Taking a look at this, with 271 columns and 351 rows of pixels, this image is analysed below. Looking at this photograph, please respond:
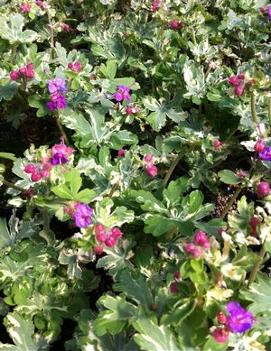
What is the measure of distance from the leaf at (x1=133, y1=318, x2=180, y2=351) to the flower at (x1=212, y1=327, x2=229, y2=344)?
11cm

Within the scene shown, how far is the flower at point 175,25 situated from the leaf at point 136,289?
1.47 meters

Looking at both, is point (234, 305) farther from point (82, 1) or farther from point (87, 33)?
point (82, 1)

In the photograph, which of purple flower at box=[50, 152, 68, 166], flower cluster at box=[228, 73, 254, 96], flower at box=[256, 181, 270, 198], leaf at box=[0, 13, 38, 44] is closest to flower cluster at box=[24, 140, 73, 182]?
purple flower at box=[50, 152, 68, 166]

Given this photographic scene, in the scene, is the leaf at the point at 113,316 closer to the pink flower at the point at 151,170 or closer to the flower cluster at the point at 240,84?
the pink flower at the point at 151,170

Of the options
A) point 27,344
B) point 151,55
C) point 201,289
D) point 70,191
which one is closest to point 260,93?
point 151,55

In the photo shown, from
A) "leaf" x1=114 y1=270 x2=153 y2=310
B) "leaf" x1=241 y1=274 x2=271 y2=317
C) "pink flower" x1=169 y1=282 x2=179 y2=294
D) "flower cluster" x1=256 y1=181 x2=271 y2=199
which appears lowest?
"leaf" x1=114 y1=270 x2=153 y2=310

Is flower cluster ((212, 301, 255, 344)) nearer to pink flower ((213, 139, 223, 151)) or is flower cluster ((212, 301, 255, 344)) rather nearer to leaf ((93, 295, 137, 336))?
leaf ((93, 295, 137, 336))

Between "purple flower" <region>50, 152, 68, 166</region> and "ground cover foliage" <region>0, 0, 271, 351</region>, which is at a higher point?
"purple flower" <region>50, 152, 68, 166</region>

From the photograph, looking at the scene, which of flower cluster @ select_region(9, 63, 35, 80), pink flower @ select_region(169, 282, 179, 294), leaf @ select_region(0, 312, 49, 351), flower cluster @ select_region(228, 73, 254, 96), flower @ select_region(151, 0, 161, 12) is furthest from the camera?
flower @ select_region(151, 0, 161, 12)

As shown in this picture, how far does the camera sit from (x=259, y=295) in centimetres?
137

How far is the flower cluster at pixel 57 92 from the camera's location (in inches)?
77.0

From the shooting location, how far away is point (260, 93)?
6.68 ft

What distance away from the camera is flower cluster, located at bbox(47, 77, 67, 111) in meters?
1.96

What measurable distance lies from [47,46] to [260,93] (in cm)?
129
